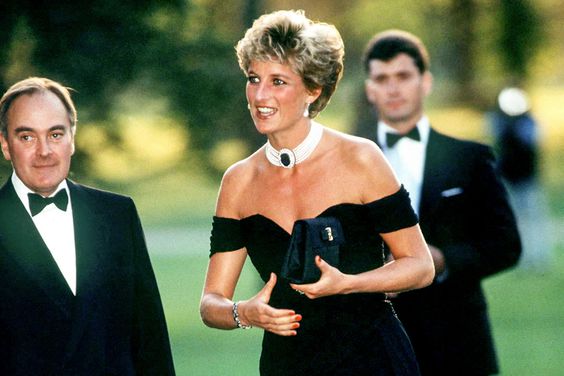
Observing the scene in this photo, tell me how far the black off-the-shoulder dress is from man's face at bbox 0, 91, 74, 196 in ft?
2.45

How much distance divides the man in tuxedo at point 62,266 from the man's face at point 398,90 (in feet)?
6.28

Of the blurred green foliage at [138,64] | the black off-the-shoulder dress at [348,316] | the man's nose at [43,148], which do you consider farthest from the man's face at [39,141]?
the blurred green foliage at [138,64]

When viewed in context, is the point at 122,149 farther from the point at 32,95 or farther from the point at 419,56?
the point at 32,95

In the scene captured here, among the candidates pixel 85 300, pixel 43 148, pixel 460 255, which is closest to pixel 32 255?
pixel 85 300

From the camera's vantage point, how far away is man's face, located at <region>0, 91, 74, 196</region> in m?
4.60

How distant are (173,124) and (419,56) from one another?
1.44 m

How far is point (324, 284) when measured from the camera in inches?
173

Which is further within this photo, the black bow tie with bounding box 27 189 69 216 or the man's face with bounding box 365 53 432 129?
the man's face with bounding box 365 53 432 129

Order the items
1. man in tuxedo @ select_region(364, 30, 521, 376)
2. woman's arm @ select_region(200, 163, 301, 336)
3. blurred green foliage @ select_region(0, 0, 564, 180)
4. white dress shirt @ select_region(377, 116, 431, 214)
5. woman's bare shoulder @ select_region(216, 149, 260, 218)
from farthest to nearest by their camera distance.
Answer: blurred green foliage @ select_region(0, 0, 564, 180) → white dress shirt @ select_region(377, 116, 431, 214) → man in tuxedo @ select_region(364, 30, 521, 376) → woman's bare shoulder @ select_region(216, 149, 260, 218) → woman's arm @ select_region(200, 163, 301, 336)

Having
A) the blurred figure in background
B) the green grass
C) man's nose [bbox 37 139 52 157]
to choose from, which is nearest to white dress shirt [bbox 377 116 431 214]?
man's nose [bbox 37 139 52 157]

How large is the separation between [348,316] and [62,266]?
1.03 meters

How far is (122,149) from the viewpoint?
22.5ft

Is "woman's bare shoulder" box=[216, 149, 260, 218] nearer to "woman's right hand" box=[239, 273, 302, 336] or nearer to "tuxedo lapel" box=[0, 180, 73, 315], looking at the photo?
"woman's right hand" box=[239, 273, 302, 336]

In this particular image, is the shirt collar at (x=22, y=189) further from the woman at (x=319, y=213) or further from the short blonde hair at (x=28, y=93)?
the woman at (x=319, y=213)
